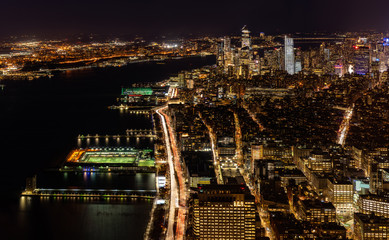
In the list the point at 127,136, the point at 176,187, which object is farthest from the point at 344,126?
the point at 176,187

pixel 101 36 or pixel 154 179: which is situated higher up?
pixel 101 36

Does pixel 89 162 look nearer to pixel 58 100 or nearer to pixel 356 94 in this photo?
pixel 58 100

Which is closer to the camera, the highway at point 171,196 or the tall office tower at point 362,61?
the highway at point 171,196

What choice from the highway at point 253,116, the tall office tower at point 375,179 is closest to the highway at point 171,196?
the highway at point 253,116

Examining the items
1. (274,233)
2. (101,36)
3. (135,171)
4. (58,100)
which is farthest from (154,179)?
(101,36)

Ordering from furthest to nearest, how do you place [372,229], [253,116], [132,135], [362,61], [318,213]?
1. [362,61]
2. [253,116]
3. [132,135]
4. [318,213]
5. [372,229]

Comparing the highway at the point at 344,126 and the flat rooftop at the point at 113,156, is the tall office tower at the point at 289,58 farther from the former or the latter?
the flat rooftop at the point at 113,156

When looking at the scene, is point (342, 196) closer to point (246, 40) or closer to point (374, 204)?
point (374, 204)
